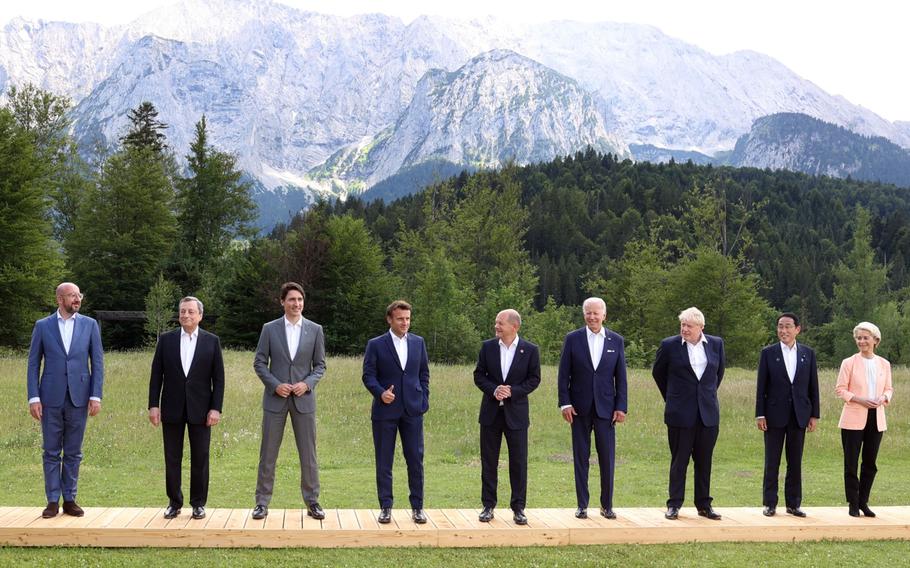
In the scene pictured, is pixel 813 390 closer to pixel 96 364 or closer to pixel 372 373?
pixel 372 373

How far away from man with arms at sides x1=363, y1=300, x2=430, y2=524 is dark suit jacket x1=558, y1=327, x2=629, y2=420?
172 centimetres

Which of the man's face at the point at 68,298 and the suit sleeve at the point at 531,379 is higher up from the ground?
the man's face at the point at 68,298

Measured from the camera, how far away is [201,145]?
61.9 meters

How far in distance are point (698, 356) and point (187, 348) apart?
20.1ft

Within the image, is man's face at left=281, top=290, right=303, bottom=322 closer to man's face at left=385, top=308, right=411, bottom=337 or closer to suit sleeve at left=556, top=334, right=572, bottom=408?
man's face at left=385, top=308, right=411, bottom=337

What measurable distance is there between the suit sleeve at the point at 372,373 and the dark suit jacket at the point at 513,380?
3.81 feet

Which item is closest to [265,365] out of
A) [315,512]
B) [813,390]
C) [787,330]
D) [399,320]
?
[399,320]

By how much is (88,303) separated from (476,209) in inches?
1374

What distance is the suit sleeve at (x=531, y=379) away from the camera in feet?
30.9

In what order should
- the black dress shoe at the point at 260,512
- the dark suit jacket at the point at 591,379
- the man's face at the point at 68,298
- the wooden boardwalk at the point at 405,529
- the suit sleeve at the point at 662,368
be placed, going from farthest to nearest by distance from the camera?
the suit sleeve at the point at 662,368
the dark suit jacket at the point at 591,379
the black dress shoe at the point at 260,512
the man's face at the point at 68,298
the wooden boardwalk at the point at 405,529

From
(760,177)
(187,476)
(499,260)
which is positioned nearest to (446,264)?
(499,260)

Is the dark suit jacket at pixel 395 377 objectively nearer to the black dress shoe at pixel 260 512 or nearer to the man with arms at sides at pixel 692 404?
the black dress shoe at pixel 260 512

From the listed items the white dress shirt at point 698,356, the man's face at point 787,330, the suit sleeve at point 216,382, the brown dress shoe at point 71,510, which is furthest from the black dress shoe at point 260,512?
the man's face at point 787,330

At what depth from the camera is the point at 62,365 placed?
905cm
